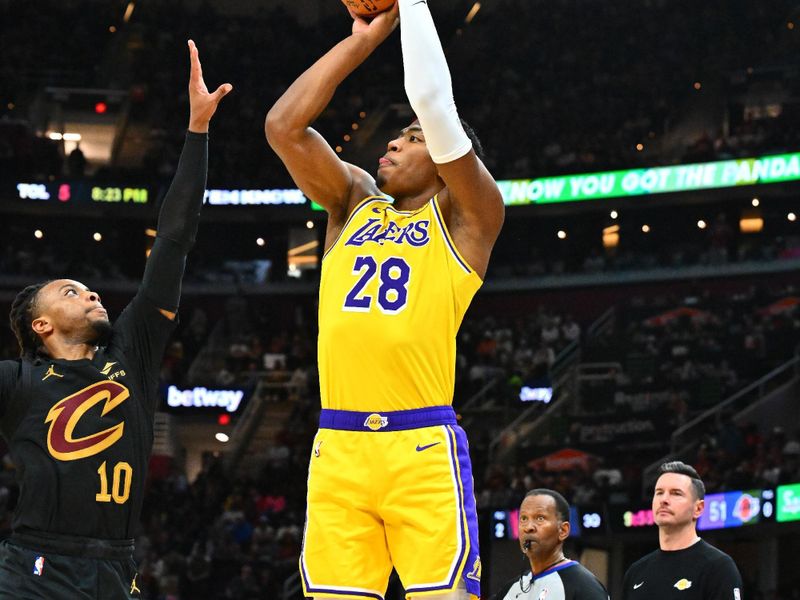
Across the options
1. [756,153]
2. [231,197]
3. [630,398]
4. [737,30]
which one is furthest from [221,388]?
[737,30]

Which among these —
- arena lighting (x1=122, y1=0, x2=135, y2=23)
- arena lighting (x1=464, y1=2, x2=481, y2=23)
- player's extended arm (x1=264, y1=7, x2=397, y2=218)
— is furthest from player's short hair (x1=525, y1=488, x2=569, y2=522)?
arena lighting (x1=122, y1=0, x2=135, y2=23)

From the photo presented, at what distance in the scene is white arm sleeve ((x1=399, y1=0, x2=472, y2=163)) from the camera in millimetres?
4488

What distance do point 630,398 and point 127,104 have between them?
16494 mm

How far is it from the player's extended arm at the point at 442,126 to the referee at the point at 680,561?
90.7 inches

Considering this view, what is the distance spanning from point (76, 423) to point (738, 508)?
16087 mm

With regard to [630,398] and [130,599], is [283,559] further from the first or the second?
[130,599]

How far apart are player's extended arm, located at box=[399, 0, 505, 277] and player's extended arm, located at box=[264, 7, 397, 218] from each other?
21 centimetres

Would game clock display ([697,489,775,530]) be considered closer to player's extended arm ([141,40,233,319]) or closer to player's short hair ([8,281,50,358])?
player's extended arm ([141,40,233,319])

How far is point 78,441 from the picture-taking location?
4379 millimetres

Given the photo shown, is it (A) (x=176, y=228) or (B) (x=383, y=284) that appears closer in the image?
(B) (x=383, y=284)

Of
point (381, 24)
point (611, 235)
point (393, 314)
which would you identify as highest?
point (611, 235)

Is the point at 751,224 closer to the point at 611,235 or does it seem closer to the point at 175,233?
the point at 611,235

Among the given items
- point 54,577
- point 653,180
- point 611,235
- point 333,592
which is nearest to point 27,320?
point 54,577

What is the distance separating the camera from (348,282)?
468 cm
